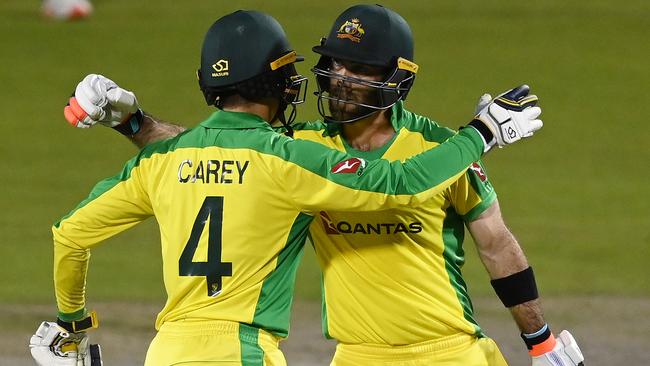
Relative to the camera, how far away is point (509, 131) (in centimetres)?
526

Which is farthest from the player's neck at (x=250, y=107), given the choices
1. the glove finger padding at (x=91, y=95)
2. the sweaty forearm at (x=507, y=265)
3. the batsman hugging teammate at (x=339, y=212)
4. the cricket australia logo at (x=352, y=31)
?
the sweaty forearm at (x=507, y=265)

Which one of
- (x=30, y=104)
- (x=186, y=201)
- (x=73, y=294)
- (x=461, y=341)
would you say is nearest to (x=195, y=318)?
(x=186, y=201)

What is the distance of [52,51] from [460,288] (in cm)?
1249

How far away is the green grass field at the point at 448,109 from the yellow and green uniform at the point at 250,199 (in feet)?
17.7

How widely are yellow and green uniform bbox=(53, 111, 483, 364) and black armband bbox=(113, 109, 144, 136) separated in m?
1.00

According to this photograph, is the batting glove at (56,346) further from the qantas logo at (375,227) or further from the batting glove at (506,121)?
the batting glove at (506,121)

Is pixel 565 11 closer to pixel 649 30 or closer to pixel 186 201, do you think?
pixel 649 30

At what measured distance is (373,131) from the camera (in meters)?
5.72

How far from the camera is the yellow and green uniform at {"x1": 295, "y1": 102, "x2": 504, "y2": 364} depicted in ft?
18.2

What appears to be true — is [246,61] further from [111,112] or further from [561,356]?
[561,356]

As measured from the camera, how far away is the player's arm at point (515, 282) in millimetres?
5594

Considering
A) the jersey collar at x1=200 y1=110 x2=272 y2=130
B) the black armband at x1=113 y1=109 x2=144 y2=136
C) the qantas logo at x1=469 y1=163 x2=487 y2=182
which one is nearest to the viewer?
the jersey collar at x1=200 y1=110 x2=272 y2=130

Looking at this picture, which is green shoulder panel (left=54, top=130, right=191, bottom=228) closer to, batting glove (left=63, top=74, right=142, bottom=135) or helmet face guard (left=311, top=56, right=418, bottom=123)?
batting glove (left=63, top=74, right=142, bottom=135)

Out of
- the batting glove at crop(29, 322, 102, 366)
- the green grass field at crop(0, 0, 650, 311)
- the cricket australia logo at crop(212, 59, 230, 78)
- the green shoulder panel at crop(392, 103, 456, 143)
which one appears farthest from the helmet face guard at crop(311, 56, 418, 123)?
the green grass field at crop(0, 0, 650, 311)
